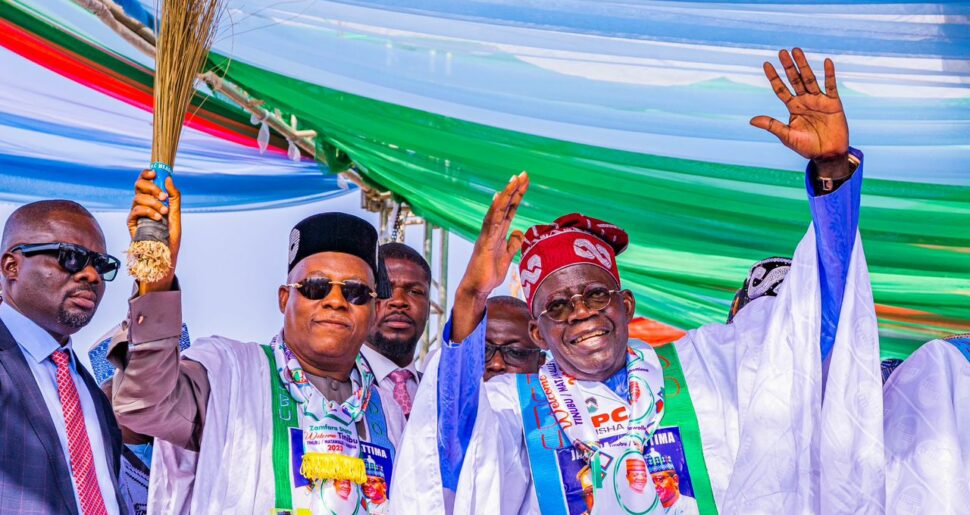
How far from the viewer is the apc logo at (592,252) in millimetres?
3772

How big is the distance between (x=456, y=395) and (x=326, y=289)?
2.42 feet

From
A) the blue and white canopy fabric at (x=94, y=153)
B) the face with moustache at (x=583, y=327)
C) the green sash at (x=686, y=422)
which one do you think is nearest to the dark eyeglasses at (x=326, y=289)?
the face with moustache at (x=583, y=327)

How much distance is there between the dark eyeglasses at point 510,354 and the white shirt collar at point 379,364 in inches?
14.1

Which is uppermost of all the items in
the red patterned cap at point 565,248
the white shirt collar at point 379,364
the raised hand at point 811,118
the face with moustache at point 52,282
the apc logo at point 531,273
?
the raised hand at point 811,118

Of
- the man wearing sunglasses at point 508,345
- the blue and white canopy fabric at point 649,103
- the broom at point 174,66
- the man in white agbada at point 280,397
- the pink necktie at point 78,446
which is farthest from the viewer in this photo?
the man wearing sunglasses at point 508,345

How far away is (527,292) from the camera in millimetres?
3830

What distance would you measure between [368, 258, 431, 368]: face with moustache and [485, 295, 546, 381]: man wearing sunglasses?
327 millimetres

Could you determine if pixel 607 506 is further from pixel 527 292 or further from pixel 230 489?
pixel 230 489

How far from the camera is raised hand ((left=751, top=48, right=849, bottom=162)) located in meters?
2.97

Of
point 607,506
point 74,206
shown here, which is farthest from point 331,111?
point 607,506

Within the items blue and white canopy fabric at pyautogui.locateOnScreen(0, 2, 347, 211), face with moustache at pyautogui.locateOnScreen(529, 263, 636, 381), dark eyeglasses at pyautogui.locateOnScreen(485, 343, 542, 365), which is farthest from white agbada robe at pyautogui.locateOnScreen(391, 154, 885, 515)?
blue and white canopy fabric at pyautogui.locateOnScreen(0, 2, 347, 211)

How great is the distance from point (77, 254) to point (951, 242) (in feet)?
11.4

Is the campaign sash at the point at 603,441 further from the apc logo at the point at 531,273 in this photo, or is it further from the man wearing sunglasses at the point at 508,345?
the man wearing sunglasses at the point at 508,345

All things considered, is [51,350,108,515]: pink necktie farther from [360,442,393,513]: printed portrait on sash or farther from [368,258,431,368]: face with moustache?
[368,258,431,368]: face with moustache
